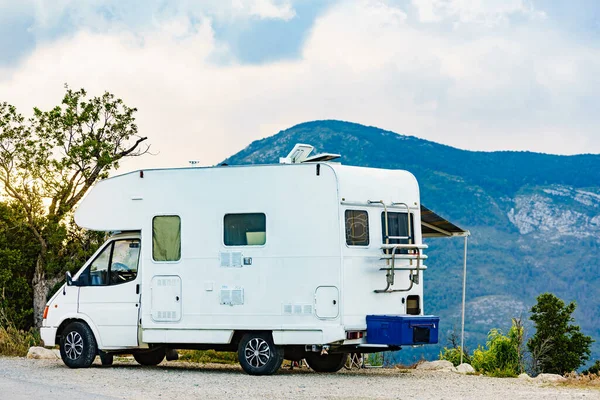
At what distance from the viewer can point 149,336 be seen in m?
15.4

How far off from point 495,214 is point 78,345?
5790 inches

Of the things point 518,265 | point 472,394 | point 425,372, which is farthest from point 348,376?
point 518,265

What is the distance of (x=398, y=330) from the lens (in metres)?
14.2

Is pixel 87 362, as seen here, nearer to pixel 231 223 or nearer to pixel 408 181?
pixel 231 223

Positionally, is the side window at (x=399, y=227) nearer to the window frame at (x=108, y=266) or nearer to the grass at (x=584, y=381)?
the grass at (x=584, y=381)

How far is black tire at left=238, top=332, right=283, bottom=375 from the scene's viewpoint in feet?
48.2

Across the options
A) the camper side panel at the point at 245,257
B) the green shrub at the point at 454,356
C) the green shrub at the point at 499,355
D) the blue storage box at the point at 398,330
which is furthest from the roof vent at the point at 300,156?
the green shrub at the point at 454,356

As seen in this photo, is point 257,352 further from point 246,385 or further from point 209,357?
point 209,357

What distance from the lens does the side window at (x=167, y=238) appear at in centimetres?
1524

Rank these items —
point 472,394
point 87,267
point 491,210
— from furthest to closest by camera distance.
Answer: point 491,210 → point 87,267 → point 472,394

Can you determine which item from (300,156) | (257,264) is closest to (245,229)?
(257,264)

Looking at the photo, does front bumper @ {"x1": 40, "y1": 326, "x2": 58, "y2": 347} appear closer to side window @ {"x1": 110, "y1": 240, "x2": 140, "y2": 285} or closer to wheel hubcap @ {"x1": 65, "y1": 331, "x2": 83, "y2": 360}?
wheel hubcap @ {"x1": 65, "y1": 331, "x2": 83, "y2": 360}

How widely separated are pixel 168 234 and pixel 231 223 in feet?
3.59

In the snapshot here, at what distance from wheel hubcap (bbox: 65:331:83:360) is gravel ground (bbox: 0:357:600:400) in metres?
0.31
